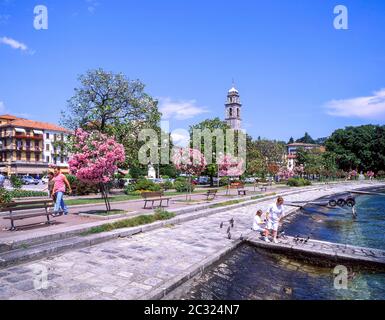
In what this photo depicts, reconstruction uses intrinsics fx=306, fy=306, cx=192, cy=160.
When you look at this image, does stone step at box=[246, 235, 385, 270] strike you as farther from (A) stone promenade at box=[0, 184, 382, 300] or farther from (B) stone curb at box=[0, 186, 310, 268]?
(B) stone curb at box=[0, 186, 310, 268]

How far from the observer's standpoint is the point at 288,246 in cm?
940

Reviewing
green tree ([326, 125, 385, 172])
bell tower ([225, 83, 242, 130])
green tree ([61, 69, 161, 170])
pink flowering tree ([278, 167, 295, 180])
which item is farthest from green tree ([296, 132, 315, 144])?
green tree ([61, 69, 161, 170])

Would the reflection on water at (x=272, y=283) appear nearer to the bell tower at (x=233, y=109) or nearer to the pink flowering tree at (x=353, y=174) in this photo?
the bell tower at (x=233, y=109)

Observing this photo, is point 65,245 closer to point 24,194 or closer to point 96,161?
point 96,161

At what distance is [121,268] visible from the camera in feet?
22.2

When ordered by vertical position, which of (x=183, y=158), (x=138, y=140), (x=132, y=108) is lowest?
(x=183, y=158)

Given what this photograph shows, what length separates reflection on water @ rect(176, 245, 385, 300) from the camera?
6164mm

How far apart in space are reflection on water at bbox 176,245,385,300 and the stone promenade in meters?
0.43

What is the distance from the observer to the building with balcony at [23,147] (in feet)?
217

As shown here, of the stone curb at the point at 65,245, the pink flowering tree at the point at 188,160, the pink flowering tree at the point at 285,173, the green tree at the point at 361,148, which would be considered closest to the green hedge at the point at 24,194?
the pink flowering tree at the point at 188,160

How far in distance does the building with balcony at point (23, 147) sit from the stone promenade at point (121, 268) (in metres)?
62.9
